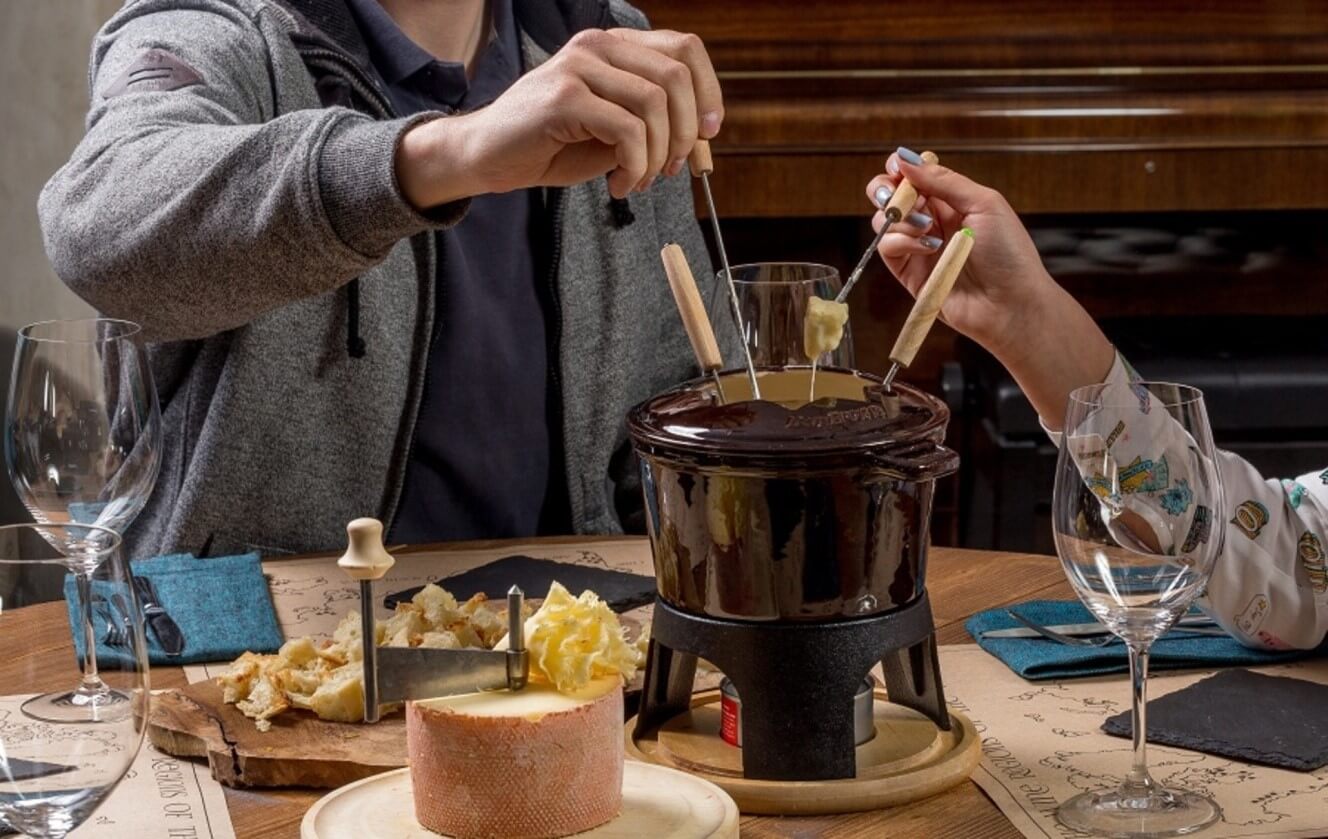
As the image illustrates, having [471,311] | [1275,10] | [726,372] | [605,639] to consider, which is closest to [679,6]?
[1275,10]

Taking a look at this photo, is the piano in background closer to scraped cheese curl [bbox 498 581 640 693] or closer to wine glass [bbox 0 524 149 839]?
scraped cheese curl [bbox 498 581 640 693]

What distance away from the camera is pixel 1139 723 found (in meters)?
1.03

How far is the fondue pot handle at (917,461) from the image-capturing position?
100 cm

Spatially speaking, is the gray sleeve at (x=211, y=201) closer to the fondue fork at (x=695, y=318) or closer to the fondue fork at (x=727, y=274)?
the fondue fork at (x=727, y=274)

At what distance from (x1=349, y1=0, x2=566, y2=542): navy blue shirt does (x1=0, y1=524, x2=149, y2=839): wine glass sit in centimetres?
99

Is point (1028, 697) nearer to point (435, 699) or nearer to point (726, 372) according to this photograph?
point (726, 372)

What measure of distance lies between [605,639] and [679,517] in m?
0.09

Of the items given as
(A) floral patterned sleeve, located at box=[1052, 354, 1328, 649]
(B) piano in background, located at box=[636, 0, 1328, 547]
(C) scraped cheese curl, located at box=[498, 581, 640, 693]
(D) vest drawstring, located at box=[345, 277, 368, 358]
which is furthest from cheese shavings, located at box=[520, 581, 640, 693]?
(B) piano in background, located at box=[636, 0, 1328, 547]

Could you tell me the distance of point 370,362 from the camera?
1.80 m

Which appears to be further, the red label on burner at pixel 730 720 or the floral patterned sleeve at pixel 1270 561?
the floral patterned sleeve at pixel 1270 561

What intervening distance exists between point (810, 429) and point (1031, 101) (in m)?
1.99

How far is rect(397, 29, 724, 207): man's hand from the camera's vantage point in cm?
126

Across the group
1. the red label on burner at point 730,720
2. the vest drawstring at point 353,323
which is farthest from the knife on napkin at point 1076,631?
the vest drawstring at point 353,323

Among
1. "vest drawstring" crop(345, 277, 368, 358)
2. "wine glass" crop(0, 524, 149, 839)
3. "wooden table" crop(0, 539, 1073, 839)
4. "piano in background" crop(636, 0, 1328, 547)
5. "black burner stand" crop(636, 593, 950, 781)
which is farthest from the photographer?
"piano in background" crop(636, 0, 1328, 547)
